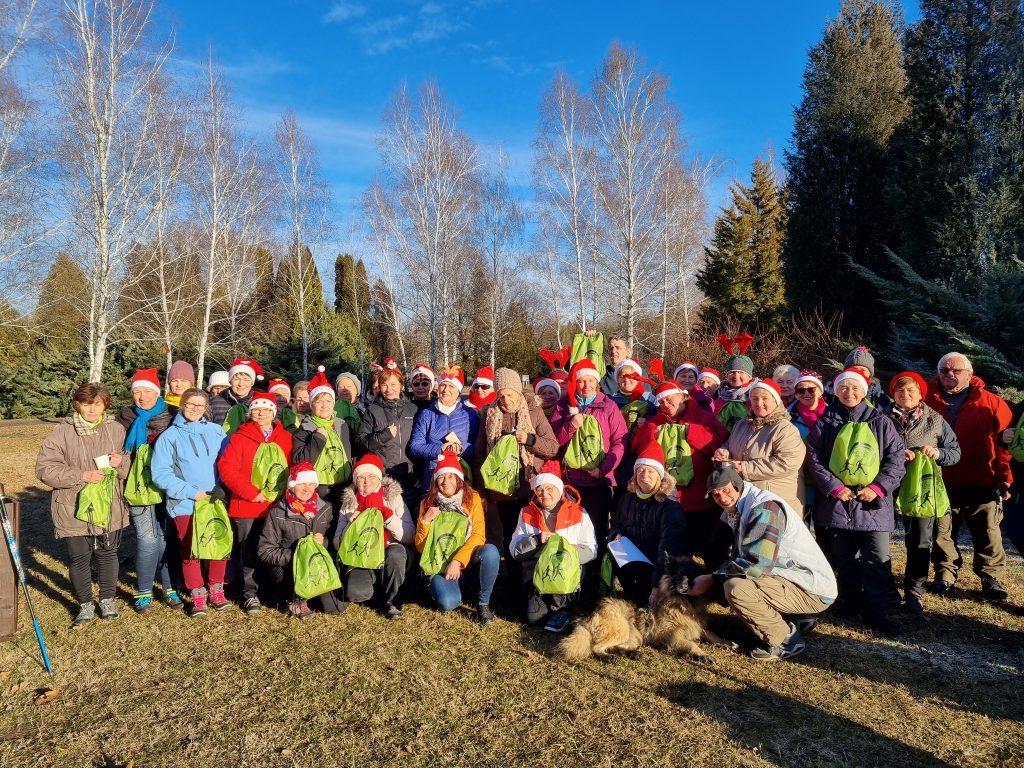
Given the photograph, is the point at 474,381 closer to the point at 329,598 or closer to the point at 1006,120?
the point at 329,598

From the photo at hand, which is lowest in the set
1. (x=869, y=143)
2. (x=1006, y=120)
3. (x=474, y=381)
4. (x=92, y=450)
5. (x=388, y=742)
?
(x=388, y=742)

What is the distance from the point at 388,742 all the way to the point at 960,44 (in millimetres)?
12820

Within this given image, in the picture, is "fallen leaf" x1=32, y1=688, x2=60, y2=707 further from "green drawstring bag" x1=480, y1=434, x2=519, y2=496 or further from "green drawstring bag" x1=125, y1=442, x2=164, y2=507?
"green drawstring bag" x1=480, y1=434, x2=519, y2=496

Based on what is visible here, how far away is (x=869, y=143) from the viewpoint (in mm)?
13305

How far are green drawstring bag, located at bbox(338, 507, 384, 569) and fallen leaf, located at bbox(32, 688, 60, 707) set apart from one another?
179cm

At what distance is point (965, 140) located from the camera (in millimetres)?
10062

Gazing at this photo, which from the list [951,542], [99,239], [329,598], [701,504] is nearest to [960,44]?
[951,542]

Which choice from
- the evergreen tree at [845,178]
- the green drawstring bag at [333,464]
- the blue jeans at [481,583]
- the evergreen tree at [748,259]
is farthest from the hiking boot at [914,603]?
the evergreen tree at [748,259]

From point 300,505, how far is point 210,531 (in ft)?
2.32

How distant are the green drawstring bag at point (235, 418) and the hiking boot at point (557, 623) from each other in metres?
3.18

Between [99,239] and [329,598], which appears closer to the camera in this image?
[329,598]

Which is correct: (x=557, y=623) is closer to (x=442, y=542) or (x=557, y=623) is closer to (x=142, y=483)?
(x=442, y=542)

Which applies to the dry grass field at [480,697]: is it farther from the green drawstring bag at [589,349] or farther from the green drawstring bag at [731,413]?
the green drawstring bag at [589,349]

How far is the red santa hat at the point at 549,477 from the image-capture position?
4.66 m
